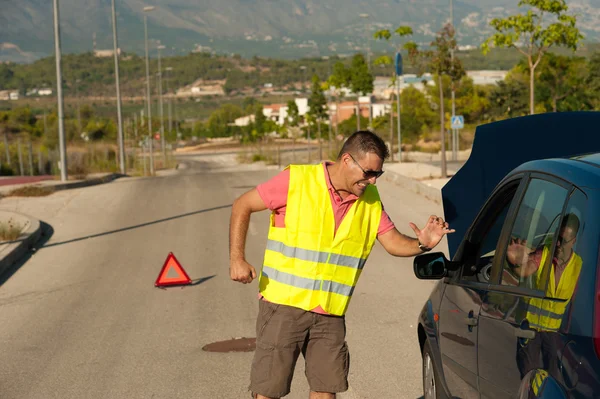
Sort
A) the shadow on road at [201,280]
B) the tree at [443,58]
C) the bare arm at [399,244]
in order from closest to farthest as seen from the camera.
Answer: the bare arm at [399,244] → the shadow on road at [201,280] → the tree at [443,58]

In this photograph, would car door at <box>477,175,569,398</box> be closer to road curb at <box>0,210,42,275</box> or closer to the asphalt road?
the asphalt road

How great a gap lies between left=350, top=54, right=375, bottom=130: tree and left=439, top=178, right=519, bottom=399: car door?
162 ft

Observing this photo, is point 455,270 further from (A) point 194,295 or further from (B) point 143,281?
(B) point 143,281

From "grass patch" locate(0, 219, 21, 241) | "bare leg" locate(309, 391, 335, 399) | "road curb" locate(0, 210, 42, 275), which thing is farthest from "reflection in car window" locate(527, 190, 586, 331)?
"grass patch" locate(0, 219, 21, 241)

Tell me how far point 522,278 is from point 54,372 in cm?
524

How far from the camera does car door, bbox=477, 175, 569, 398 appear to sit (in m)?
3.85

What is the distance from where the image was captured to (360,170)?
17.1ft

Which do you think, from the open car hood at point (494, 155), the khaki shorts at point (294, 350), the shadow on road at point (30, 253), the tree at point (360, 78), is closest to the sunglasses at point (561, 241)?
the khaki shorts at point (294, 350)

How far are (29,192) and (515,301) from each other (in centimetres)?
2741

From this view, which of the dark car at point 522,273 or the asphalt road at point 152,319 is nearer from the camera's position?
the dark car at point 522,273

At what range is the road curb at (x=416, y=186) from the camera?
993 inches

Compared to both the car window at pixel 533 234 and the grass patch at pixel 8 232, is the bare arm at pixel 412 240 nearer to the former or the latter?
the car window at pixel 533 234

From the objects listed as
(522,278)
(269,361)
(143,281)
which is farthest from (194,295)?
(522,278)

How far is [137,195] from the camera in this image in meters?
30.0
